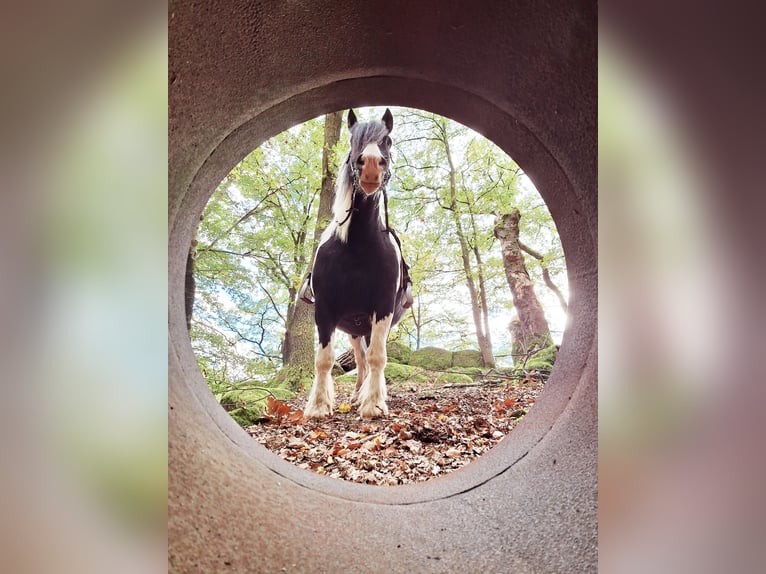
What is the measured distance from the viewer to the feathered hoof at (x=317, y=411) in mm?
3584

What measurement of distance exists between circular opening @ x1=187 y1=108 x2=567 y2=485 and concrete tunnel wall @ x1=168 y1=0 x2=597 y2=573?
7.37 feet

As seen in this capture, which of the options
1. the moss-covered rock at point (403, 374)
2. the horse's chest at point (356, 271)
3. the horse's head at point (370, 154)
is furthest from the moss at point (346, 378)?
the horse's head at point (370, 154)

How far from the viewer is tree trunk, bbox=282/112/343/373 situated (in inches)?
180

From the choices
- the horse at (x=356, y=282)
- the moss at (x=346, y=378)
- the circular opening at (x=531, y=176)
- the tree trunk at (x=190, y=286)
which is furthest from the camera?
the moss at (x=346, y=378)

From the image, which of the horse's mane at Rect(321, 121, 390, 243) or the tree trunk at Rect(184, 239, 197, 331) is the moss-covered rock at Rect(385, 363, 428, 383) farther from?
the tree trunk at Rect(184, 239, 197, 331)

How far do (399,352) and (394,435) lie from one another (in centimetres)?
159

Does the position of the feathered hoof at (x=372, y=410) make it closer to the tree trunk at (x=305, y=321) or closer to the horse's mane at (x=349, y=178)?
the tree trunk at (x=305, y=321)

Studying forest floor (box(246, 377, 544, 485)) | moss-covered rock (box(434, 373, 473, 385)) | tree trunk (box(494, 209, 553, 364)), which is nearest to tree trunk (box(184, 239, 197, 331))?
forest floor (box(246, 377, 544, 485))

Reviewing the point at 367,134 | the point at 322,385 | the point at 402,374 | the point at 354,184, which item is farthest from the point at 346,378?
the point at 367,134

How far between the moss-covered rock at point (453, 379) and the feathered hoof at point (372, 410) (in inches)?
55.4

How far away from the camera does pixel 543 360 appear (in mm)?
4984
